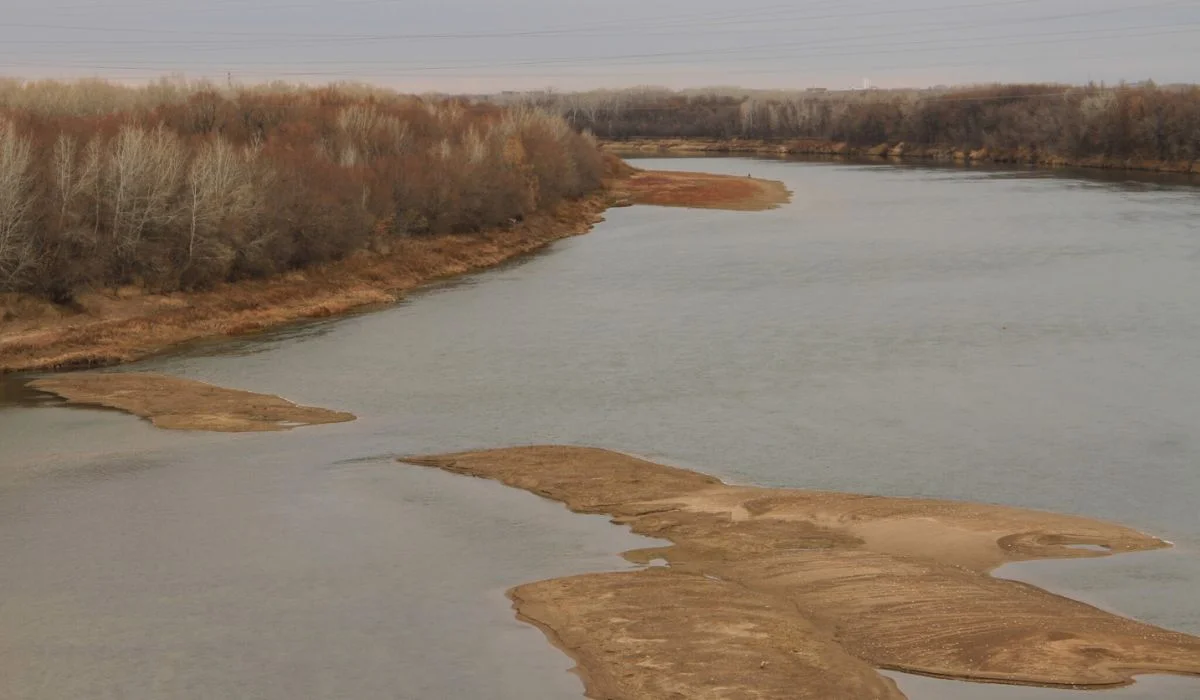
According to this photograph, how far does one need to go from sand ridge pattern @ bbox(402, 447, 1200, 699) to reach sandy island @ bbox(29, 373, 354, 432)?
310 inches

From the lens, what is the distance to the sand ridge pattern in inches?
548

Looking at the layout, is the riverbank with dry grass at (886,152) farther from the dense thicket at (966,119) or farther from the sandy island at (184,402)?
the sandy island at (184,402)

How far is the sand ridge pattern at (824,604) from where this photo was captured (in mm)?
13914

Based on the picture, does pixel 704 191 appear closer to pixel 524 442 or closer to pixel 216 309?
pixel 216 309

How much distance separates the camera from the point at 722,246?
2157 inches

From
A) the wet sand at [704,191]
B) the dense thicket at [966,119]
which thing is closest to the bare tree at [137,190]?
the wet sand at [704,191]

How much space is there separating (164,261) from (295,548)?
22585mm

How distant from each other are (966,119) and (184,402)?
100415 mm

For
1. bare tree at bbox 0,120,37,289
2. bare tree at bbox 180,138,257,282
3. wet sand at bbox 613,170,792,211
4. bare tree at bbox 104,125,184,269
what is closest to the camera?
bare tree at bbox 0,120,37,289

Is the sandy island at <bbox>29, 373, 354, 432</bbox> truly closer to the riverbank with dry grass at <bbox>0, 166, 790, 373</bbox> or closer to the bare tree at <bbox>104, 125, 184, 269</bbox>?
the riverbank with dry grass at <bbox>0, 166, 790, 373</bbox>

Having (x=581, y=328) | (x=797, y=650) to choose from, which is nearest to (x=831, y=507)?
(x=797, y=650)

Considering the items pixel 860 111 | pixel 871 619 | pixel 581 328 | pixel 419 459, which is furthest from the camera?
pixel 860 111

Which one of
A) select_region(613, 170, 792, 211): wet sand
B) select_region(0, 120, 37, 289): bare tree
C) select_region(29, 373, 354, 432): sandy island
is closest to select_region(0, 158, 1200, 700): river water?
select_region(29, 373, 354, 432): sandy island

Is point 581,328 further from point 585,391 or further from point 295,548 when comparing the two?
point 295,548
